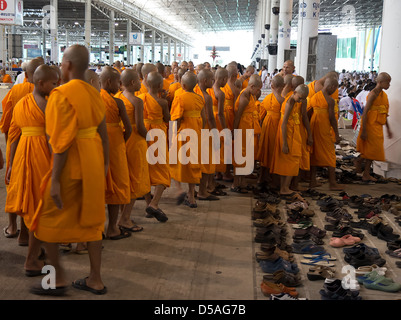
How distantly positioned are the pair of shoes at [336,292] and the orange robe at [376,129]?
4.75 metres

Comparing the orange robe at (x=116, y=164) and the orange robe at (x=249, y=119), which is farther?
the orange robe at (x=249, y=119)

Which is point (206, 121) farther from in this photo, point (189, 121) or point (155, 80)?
point (155, 80)

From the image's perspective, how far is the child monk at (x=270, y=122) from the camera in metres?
7.16

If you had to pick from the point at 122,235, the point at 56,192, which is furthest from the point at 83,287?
the point at 122,235

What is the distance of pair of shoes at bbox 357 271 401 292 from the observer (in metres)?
3.93

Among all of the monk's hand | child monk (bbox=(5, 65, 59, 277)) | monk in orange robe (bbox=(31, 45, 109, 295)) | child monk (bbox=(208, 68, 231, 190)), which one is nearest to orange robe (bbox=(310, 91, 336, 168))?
child monk (bbox=(208, 68, 231, 190))

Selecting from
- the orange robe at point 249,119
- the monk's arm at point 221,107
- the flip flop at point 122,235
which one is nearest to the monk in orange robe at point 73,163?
the flip flop at point 122,235

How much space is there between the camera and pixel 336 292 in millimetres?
3713

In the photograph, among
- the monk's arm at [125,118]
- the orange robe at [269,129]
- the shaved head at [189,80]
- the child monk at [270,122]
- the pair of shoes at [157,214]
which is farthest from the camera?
the orange robe at [269,129]

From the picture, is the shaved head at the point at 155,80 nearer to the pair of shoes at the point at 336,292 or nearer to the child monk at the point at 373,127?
the pair of shoes at the point at 336,292

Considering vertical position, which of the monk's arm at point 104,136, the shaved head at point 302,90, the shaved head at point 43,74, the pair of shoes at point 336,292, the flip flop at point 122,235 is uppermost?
the shaved head at point 43,74

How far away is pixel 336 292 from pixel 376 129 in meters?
5.01

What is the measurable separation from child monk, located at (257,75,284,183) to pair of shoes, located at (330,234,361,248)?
244cm

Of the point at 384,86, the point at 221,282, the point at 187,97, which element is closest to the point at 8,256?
the point at 221,282
